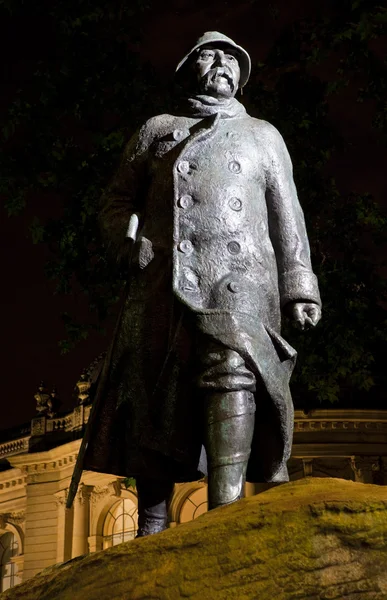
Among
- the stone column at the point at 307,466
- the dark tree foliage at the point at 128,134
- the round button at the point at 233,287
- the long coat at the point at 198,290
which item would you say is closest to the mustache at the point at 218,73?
the long coat at the point at 198,290

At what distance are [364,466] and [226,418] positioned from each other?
32.5 meters

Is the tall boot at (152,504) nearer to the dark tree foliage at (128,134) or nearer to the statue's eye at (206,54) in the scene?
the statue's eye at (206,54)

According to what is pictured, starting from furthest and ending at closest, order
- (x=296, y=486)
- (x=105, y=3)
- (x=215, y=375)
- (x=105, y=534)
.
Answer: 1. (x=105, y=534)
2. (x=105, y=3)
3. (x=215, y=375)
4. (x=296, y=486)

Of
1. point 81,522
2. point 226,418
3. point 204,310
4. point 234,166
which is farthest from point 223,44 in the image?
point 81,522

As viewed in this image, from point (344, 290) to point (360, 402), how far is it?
24246mm

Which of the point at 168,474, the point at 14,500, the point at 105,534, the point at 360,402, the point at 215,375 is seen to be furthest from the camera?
the point at 14,500

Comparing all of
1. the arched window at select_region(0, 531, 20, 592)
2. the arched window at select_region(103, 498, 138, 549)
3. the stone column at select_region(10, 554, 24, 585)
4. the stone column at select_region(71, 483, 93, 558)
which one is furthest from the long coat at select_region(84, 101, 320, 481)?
the arched window at select_region(0, 531, 20, 592)

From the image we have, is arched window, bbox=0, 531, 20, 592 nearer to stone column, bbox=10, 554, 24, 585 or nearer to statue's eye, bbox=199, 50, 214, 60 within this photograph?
stone column, bbox=10, 554, 24, 585

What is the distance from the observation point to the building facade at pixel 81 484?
→ 36.1 m

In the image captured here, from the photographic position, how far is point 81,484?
43.5 metres

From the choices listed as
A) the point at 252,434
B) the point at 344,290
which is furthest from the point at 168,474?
the point at 344,290

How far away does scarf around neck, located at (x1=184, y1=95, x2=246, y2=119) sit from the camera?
5496 millimetres

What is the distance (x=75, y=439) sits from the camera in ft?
143

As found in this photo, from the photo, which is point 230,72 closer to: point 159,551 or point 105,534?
point 159,551
